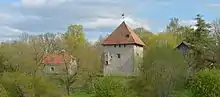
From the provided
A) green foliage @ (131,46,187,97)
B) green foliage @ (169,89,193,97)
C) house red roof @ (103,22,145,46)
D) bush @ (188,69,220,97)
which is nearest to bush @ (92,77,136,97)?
green foliage @ (131,46,187,97)

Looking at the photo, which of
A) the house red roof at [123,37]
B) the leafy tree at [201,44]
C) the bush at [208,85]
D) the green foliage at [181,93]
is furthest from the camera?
the house red roof at [123,37]

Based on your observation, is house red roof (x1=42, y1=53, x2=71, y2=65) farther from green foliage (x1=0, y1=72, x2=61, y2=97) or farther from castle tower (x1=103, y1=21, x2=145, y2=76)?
green foliage (x1=0, y1=72, x2=61, y2=97)

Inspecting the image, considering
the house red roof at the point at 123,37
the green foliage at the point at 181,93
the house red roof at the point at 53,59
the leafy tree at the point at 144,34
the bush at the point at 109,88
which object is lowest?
the green foliage at the point at 181,93

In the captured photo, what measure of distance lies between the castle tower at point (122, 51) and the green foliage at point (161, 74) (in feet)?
73.3

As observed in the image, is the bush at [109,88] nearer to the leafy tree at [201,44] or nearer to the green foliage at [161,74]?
the green foliage at [161,74]

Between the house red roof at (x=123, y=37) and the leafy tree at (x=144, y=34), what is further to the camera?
the leafy tree at (x=144, y=34)

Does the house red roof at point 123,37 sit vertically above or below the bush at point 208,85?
above

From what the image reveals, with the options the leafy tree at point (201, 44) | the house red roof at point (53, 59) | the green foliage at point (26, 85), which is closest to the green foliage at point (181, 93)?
the leafy tree at point (201, 44)

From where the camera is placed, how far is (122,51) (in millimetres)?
60969

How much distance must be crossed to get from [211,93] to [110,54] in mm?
32965

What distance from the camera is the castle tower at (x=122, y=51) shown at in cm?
6025

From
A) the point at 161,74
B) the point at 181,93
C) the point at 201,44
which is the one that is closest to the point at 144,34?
the point at 201,44

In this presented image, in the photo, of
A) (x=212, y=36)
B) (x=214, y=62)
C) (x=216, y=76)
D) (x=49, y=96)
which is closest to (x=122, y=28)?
(x=212, y=36)

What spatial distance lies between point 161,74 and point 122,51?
27862 mm
